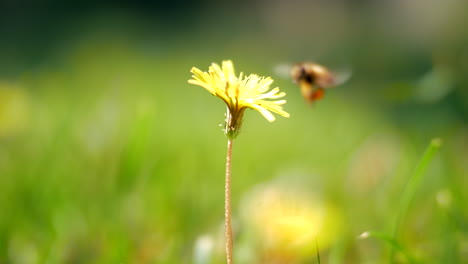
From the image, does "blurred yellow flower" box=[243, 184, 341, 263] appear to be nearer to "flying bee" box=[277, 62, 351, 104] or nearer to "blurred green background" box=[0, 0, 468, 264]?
"blurred green background" box=[0, 0, 468, 264]

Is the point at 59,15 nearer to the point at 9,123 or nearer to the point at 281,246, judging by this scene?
the point at 9,123

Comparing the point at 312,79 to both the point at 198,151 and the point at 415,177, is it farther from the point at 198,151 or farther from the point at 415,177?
the point at 198,151

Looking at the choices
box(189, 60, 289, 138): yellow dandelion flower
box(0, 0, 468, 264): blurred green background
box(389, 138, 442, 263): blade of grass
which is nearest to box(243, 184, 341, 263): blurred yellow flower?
box(0, 0, 468, 264): blurred green background

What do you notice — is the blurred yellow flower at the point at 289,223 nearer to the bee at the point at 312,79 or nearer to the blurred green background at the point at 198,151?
the blurred green background at the point at 198,151

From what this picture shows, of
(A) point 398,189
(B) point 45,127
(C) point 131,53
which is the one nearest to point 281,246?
(A) point 398,189

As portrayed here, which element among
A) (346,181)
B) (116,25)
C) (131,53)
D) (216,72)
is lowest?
(216,72)

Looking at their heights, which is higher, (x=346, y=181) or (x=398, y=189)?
(x=346, y=181)

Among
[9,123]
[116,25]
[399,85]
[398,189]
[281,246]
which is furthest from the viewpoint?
[116,25]
